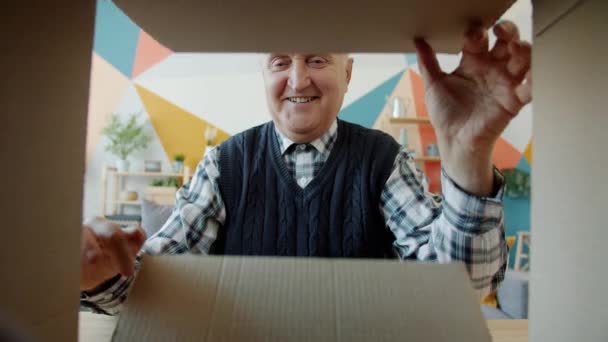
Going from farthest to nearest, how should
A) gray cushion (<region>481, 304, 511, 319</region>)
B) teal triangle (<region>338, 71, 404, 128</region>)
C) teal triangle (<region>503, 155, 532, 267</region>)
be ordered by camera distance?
teal triangle (<region>503, 155, 532, 267</region>)
teal triangle (<region>338, 71, 404, 128</region>)
gray cushion (<region>481, 304, 511, 319</region>)

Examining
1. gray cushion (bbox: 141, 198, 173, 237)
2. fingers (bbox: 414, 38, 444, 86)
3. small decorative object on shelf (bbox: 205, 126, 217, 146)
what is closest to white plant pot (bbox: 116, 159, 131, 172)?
small decorative object on shelf (bbox: 205, 126, 217, 146)

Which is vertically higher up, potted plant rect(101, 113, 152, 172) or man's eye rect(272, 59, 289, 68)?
potted plant rect(101, 113, 152, 172)

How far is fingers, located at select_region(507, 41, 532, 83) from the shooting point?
48cm

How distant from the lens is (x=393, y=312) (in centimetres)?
36

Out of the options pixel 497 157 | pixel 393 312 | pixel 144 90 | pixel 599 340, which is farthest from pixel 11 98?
pixel 497 157

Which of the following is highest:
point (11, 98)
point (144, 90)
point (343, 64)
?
point (144, 90)

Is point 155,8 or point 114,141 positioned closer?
point 155,8

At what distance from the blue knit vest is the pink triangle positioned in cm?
362

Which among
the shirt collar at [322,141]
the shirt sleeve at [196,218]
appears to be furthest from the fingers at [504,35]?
the shirt sleeve at [196,218]

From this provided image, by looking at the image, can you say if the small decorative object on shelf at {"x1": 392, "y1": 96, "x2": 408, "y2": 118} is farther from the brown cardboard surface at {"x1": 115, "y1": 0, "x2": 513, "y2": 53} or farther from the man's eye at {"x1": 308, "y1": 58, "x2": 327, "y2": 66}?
the brown cardboard surface at {"x1": 115, "y1": 0, "x2": 513, "y2": 53}

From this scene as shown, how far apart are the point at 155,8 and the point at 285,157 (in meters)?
0.74

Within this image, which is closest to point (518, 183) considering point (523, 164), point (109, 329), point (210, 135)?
point (523, 164)

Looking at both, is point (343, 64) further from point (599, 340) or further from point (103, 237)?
point (599, 340)

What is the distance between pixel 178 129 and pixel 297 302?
4.09 meters
